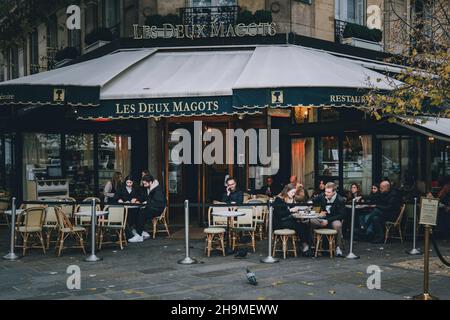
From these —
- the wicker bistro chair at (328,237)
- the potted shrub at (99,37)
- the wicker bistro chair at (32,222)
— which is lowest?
the wicker bistro chair at (328,237)

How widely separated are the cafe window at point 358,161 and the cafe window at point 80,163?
7.25 metres

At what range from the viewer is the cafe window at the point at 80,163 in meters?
15.3

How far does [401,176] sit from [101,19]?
378 inches

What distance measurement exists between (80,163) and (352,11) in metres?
8.93

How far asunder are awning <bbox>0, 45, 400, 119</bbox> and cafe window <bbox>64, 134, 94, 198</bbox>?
353 cm

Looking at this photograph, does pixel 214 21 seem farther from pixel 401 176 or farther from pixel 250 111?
pixel 401 176

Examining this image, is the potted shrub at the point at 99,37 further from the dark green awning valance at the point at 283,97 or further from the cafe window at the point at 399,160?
the cafe window at the point at 399,160

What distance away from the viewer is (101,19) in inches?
602

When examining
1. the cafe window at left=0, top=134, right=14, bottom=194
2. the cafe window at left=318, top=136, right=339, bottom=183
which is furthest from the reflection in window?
the cafe window at left=0, top=134, right=14, bottom=194

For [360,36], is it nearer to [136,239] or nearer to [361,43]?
Answer: [361,43]

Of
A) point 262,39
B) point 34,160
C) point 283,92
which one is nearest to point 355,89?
point 283,92

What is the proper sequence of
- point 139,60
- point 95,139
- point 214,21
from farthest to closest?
point 95,139, point 214,21, point 139,60

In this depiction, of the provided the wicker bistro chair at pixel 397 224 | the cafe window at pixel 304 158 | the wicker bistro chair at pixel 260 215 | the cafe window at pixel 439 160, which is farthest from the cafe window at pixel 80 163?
the cafe window at pixel 439 160
